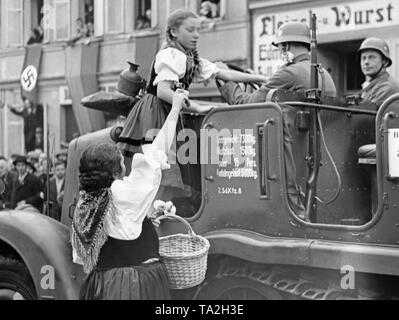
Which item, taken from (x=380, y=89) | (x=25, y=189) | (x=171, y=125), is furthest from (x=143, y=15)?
(x=25, y=189)

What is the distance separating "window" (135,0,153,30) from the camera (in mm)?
6250

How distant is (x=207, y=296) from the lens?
13.8ft

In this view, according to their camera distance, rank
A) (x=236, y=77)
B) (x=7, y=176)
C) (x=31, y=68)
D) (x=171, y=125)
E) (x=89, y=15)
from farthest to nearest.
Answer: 1. (x=7, y=176)
2. (x=31, y=68)
3. (x=89, y=15)
4. (x=236, y=77)
5. (x=171, y=125)

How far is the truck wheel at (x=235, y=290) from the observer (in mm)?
4064

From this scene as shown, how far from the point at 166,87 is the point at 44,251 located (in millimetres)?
1092

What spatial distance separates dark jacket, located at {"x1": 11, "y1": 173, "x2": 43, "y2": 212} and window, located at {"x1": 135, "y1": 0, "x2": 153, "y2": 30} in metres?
2.28

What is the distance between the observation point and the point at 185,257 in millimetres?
3938

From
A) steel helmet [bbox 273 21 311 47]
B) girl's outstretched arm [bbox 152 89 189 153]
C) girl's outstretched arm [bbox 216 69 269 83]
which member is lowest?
girl's outstretched arm [bbox 152 89 189 153]

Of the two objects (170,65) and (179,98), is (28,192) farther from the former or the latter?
(179,98)

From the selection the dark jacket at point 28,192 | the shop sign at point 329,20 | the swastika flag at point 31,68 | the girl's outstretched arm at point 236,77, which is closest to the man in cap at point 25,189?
the dark jacket at point 28,192

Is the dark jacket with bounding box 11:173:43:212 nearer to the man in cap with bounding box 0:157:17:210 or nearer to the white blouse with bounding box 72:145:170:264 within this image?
the man in cap with bounding box 0:157:17:210

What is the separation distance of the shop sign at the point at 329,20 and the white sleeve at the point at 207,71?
8374 mm

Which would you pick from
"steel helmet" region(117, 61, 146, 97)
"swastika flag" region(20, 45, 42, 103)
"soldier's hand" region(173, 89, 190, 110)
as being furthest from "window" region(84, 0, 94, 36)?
"soldier's hand" region(173, 89, 190, 110)

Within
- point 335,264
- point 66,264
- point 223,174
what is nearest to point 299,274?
point 335,264
